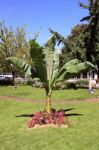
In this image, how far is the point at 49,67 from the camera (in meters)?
18.4

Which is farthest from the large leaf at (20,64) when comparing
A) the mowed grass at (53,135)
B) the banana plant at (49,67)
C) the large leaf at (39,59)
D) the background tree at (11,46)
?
the background tree at (11,46)

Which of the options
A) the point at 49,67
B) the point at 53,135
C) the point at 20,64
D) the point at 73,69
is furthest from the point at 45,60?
the point at 53,135

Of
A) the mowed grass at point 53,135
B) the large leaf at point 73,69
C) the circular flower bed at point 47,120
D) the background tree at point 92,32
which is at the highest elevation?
the background tree at point 92,32

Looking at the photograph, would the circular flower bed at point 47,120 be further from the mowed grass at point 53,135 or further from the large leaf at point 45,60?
the large leaf at point 45,60

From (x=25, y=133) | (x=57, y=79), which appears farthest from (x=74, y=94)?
(x=25, y=133)

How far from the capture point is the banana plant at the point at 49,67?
58.6 ft

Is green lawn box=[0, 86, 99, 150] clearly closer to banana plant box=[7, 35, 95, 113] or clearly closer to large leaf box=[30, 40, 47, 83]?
banana plant box=[7, 35, 95, 113]

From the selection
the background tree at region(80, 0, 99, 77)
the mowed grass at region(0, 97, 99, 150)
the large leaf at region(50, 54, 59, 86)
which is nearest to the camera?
the mowed grass at region(0, 97, 99, 150)

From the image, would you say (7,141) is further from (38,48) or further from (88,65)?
(88,65)

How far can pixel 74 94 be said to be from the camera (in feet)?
112

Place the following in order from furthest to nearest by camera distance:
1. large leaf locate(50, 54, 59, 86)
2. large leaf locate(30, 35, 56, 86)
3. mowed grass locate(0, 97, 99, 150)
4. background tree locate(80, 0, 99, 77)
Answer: background tree locate(80, 0, 99, 77) < large leaf locate(50, 54, 59, 86) < large leaf locate(30, 35, 56, 86) < mowed grass locate(0, 97, 99, 150)

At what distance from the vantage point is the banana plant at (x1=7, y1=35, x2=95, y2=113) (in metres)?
17.9

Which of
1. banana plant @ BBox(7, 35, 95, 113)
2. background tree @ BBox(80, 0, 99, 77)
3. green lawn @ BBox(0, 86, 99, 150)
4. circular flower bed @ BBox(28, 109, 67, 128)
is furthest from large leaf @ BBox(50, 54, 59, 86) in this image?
background tree @ BBox(80, 0, 99, 77)

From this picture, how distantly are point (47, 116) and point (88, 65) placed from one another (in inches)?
127
